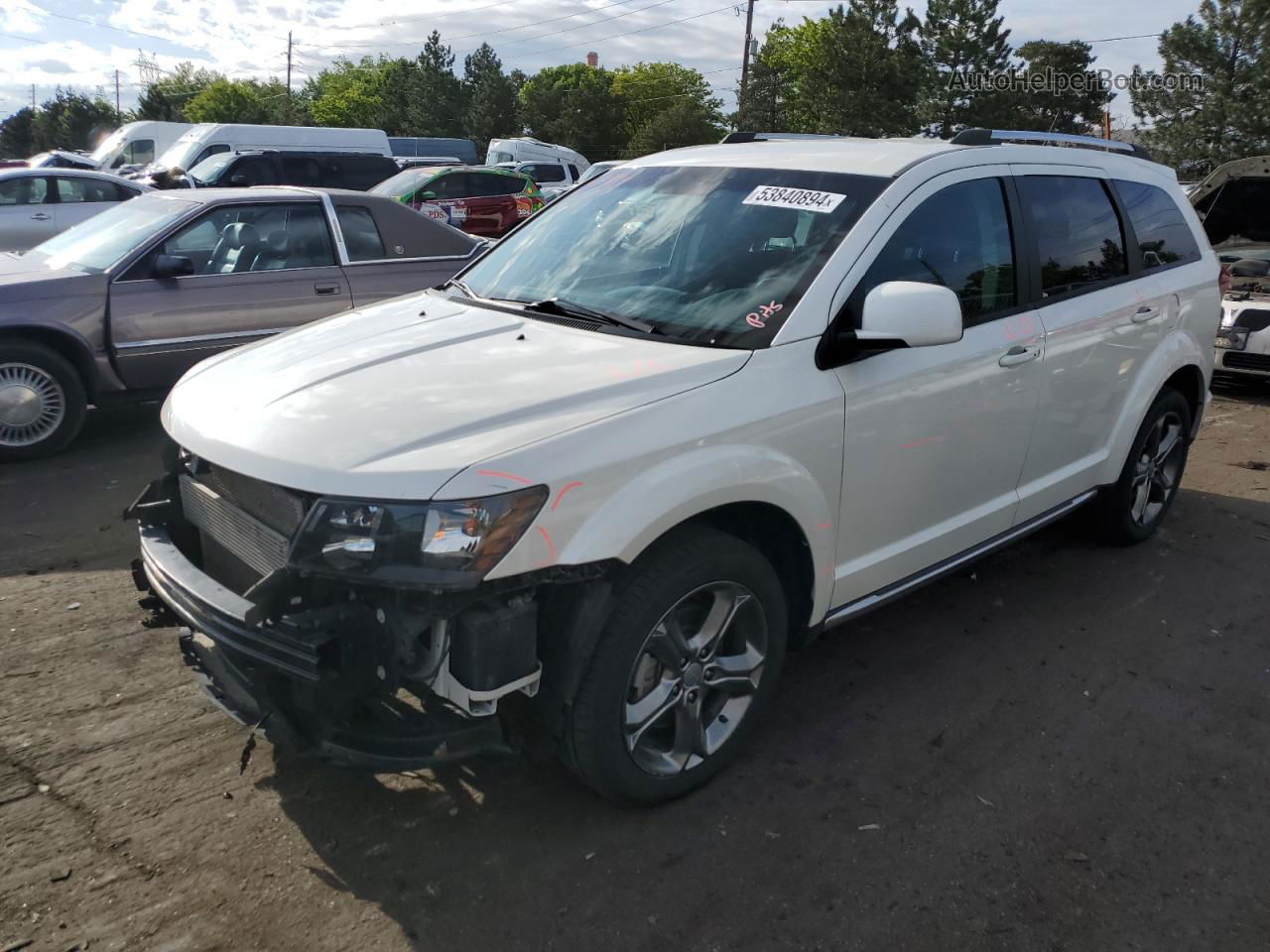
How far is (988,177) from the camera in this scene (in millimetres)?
3867

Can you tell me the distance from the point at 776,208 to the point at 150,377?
15.8 feet

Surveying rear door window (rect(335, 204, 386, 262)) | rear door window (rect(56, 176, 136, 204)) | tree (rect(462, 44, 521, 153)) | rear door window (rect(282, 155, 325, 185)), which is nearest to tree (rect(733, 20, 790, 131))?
tree (rect(462, 44, 521, 153))

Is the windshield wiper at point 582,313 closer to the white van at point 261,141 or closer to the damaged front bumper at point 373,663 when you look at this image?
the damaged front bumper at point 373,663

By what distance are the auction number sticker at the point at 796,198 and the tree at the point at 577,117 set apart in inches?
2618

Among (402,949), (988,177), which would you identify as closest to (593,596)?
(402,949)

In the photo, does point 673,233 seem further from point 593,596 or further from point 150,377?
point 150,377

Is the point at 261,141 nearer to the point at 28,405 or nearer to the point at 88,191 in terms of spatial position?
the point at 88,191

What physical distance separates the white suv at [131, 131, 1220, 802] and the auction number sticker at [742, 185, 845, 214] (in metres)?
0.01

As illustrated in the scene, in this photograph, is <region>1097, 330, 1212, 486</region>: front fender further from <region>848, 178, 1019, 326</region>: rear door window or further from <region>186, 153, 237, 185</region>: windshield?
<region>186, 153, 237, 185</region>: windshield

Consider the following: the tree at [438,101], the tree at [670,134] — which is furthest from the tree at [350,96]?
the tree at [670,134]

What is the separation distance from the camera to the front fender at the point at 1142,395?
4637 mm

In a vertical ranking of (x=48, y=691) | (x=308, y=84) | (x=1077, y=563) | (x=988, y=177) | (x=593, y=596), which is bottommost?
(x=48, y=691)

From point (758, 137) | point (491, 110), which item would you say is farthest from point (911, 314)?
point (491, 110)

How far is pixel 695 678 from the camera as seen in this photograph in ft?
9.83
